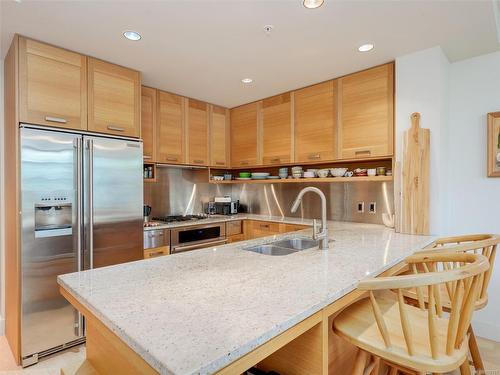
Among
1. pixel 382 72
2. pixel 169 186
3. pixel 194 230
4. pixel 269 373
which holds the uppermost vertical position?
pixel 382 72

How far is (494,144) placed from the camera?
2.36 metres

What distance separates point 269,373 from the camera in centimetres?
117

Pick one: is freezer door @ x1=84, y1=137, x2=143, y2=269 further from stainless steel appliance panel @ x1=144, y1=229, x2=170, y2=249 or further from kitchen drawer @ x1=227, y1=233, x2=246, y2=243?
kitchen drawer @ x1=227, y1=233, x2=246, y2=243

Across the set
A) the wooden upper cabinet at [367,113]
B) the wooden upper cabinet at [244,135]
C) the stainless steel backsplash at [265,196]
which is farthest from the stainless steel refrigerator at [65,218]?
the wooden upper cabinet at [367,113]

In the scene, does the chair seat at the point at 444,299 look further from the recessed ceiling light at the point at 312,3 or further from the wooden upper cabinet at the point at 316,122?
the recessed ceiling light at the point at 312,3

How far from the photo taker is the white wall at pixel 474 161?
2393mm

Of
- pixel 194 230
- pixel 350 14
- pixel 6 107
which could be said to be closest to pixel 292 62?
pixel 350 14

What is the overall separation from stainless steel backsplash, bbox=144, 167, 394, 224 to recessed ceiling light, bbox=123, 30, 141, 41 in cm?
176

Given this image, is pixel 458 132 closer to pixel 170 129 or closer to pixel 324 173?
pixel 324 173

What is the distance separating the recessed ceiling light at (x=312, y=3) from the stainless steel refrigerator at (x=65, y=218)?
1.81 meters

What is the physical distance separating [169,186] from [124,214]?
4.02ft

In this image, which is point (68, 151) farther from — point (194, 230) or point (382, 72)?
point (382, 72)

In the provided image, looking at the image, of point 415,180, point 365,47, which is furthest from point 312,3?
point 415,180

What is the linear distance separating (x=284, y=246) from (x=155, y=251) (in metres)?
1.38
